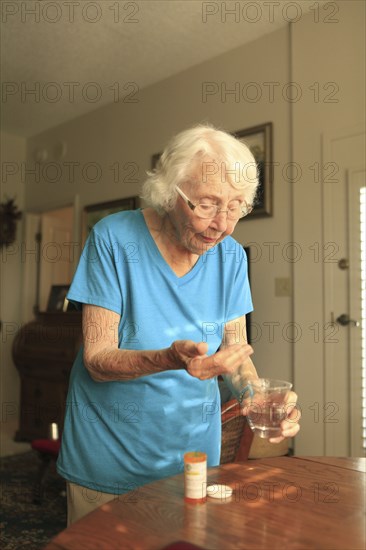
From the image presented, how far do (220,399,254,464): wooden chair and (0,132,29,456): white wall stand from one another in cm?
387

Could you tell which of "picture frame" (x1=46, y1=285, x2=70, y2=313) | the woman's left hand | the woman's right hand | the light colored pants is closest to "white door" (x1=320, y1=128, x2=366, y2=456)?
the woman's left hand

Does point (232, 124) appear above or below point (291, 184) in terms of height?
above

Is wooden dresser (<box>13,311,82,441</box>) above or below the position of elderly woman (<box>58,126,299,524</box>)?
below

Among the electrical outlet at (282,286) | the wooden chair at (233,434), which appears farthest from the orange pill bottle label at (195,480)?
the electrical outlet at (282,286)

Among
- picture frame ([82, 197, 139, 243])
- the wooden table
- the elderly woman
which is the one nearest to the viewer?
the wooden table

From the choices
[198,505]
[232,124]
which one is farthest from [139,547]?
[232,124]

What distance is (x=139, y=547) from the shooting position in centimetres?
85

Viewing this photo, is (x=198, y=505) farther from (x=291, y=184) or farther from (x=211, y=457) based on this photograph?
(x=291, y=184)

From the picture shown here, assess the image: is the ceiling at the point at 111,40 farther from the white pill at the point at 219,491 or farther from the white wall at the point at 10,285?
the white pill at the point at 219,491

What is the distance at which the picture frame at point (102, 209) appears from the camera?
15.3 ft

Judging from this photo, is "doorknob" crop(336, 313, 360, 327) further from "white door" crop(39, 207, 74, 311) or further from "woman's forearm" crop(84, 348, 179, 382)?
"white door" crop(39, 207, 74, 311)

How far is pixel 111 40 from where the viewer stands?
3.82 meters

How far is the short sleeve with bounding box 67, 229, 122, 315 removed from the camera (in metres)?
1.21

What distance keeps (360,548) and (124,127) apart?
443 centimetres
